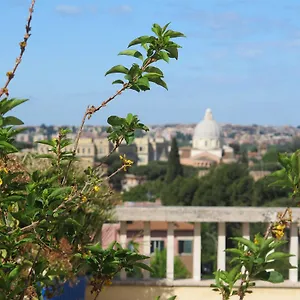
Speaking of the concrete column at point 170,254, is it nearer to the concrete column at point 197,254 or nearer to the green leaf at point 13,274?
the concrete column at point 197,254

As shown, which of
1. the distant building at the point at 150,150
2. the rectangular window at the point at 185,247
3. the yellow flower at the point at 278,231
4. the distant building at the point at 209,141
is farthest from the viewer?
the distant building at the point at 150,150

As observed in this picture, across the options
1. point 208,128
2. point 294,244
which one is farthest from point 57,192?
point 208,128

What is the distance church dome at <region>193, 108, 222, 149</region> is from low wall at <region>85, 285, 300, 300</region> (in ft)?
317

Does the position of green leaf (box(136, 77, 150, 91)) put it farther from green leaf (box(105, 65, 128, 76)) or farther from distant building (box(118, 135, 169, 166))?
distant building (box(118, 135, 169, 166))

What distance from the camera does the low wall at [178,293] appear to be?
164 inches

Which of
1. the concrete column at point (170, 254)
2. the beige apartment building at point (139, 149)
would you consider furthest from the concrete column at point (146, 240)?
the beige apartment building at point (139, 149)

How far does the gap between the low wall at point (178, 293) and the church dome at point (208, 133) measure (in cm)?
9671

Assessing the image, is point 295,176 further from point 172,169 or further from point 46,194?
point 172,169

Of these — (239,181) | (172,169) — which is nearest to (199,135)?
(172,169)

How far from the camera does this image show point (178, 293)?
13.8ft

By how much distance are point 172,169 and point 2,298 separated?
58637 millimetres

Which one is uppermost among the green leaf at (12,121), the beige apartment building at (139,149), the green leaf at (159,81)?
the beige apartment building at (139,149)

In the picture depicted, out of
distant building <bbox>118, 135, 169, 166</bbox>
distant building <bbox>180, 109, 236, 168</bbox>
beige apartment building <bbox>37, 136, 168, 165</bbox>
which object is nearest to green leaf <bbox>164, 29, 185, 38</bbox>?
beige apartment building <bbox>37, 136, 168, 165</bbox>

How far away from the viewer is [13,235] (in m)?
1.66
